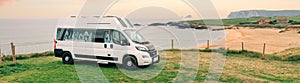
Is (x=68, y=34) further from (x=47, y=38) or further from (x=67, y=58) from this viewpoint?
(x=47, y=38)

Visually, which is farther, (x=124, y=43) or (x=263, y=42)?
(x=263, y=42)

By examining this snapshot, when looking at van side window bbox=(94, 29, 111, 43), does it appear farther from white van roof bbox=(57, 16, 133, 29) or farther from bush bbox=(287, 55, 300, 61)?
bush bbox=(287, 55, 300, 61)

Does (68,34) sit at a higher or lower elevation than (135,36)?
higher

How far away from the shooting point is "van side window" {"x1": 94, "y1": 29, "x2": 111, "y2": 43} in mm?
12461

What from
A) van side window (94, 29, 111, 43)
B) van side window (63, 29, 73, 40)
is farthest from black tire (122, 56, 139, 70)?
van side window (63, 29, 73, 40)

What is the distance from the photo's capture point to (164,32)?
31.0 metres

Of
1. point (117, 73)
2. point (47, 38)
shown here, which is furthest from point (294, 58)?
point (47, 38)

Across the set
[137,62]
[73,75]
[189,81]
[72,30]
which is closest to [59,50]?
[72,30]

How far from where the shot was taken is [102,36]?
12.6 metres

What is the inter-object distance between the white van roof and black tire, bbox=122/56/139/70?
136 cm

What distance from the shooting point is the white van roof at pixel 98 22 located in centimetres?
1253

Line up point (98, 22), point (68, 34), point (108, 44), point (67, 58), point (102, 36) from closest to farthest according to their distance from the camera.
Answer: point (108, 44) < point (102, 36) < point (98, 22) < point (68, 34) < point (67, 58)

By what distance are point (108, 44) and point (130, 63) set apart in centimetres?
122

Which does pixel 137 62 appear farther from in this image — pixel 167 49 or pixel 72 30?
pixel 167 49
